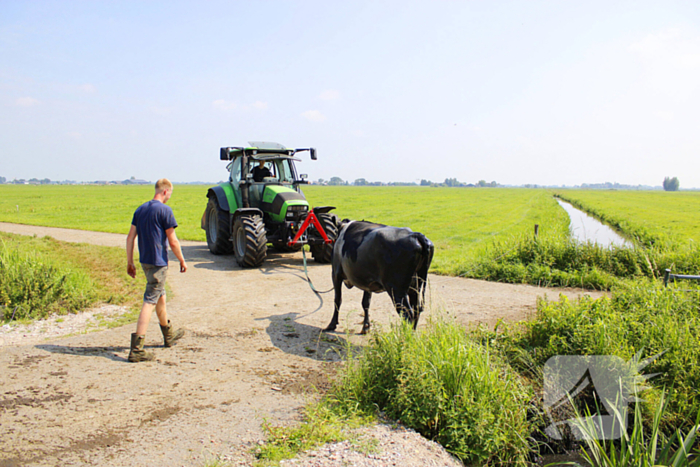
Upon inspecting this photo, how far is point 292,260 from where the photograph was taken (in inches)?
485

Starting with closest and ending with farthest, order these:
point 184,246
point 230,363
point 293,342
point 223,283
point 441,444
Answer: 1. point 441,444
2. point 230,363
3. point 293,342
4. point 223,283
5. point 184,246

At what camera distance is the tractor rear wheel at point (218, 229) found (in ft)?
40.2

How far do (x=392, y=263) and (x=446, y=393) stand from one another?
1.93m

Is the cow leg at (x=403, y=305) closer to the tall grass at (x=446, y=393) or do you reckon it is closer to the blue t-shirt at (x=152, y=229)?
the tall grass at (x=446, y=393)

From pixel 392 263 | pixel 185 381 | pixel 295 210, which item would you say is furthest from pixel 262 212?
pixel 185 381

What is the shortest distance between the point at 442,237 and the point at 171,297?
Answer: 14.0 meters

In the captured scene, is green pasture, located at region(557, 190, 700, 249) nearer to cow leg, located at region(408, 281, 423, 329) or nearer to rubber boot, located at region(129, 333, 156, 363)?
cow leg, located at region(408, 281, 423, 329)

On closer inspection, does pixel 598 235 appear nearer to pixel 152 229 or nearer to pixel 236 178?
pixel 236 178

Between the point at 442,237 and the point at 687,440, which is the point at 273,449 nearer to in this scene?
the point at 687,440

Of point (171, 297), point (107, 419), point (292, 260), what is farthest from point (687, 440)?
point (292, 260)

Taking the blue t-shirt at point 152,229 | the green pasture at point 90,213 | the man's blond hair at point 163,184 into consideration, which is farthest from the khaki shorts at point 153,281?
the green pasture at point 90,213

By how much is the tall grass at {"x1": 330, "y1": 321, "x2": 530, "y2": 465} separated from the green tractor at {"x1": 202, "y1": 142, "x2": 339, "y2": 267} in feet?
21.7

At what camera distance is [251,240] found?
34.5ft

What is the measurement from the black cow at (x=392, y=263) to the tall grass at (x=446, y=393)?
1.01m
